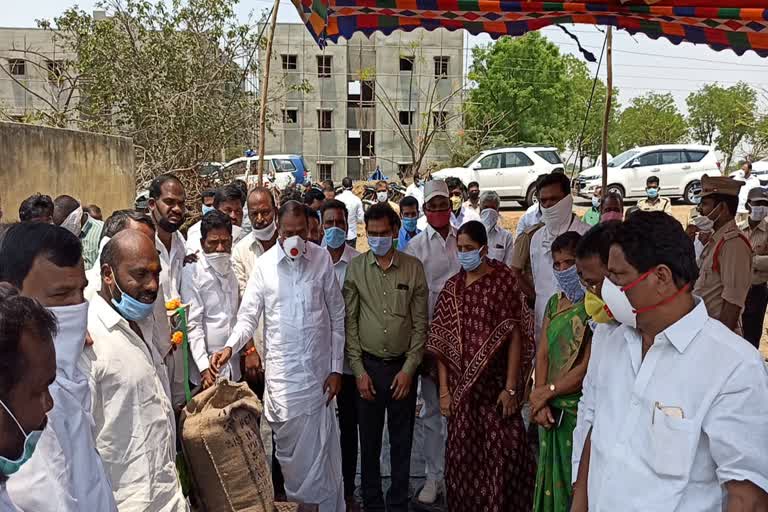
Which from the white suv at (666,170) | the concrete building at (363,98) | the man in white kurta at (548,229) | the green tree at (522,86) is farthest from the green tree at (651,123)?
the man in white kurta at (548,229)

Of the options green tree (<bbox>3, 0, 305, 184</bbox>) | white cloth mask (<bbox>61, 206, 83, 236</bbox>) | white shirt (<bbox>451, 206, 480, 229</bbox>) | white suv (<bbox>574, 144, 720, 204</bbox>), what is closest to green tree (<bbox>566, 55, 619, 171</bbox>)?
white suv (<bbox>574, 144, 720, 204</bbox>)

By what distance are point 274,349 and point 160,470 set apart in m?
1.41

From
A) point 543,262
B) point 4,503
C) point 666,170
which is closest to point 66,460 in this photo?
point 4,503

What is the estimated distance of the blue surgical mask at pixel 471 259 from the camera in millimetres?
4047

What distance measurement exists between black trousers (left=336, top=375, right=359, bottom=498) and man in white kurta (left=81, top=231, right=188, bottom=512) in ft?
6.07

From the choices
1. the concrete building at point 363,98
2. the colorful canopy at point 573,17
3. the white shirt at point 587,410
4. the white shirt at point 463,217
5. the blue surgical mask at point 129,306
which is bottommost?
the white shirt at point 587,410

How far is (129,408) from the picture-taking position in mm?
2611

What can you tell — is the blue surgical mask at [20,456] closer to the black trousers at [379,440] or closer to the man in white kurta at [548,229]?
the black trousers at [379,440]

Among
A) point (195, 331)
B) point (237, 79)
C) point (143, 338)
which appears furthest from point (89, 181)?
point (143, 338)

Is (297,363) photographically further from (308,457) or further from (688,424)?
(688,424)

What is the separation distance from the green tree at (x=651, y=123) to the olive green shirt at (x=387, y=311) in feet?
146

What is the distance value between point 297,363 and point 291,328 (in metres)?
0.20

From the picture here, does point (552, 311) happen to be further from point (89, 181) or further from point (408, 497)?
point (89, 181)

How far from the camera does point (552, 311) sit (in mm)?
3619
